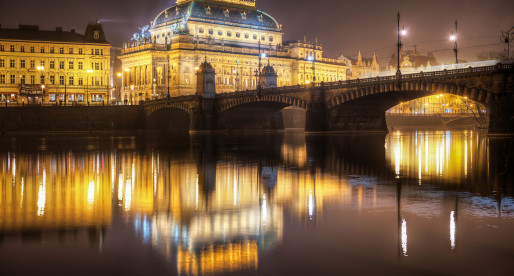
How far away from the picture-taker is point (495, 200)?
22.7 metres

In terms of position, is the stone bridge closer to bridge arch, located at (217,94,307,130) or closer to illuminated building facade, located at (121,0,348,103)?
bridge arch, located at (217,94,307,130)

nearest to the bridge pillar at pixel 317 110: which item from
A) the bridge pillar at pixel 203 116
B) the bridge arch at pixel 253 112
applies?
the bridge arch at pixel 253 112

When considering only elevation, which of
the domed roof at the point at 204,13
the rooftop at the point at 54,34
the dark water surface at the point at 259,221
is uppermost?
the domed roof at the point at 204,13

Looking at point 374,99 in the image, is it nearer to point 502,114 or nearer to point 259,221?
point 502,114

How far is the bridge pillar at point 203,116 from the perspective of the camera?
10881 cm

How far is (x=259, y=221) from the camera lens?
1906cm

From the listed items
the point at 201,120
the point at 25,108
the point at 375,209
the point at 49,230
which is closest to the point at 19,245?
the point at 49,230

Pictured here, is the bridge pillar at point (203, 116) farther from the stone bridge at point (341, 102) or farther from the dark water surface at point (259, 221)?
the dark water surface at point (259, 221)

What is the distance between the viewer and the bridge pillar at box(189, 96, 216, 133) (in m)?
109

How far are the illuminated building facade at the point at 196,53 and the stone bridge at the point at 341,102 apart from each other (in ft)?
157

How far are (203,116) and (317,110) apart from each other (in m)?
25.5

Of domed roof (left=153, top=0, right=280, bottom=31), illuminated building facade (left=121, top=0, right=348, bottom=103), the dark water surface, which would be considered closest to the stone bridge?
the dark water surface

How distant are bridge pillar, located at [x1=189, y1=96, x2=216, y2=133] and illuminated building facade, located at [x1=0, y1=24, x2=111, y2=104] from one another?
43.4 meters

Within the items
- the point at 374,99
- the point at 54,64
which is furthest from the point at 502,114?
the point at 54,64
